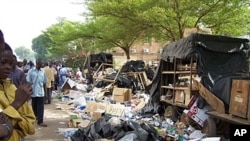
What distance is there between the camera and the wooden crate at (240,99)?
21.9 ft

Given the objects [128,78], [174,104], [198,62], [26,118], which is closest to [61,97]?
[128,78]

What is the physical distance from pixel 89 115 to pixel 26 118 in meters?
9.34

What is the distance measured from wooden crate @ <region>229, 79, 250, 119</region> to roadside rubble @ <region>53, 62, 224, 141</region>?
69 cm

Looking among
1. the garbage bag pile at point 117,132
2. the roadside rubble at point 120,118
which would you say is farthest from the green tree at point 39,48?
the garbage bag pile at point 117,132

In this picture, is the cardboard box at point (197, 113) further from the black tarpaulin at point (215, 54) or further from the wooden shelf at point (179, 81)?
the black tarpaulin at point (215, 54)

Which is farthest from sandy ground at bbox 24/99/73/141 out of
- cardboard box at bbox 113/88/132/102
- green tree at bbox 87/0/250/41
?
green tree at bbox 87/0/250/41

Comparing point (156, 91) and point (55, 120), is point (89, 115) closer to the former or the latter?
point (55, 120)

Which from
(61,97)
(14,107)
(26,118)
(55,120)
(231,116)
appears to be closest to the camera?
(14,107)

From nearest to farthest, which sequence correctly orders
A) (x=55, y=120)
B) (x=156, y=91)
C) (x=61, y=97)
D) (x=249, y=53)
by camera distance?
(x=249, y=53), (x=55, y=120), (x=156, y=91), (x=61, y=97)

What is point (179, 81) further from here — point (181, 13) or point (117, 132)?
point (181, 13)

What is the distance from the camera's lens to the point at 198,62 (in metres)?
9.47

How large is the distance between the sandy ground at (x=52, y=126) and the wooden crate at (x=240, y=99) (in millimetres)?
3878

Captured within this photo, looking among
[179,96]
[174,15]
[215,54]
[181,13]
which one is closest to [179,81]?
[179,96]

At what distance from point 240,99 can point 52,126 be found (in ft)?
17.9
